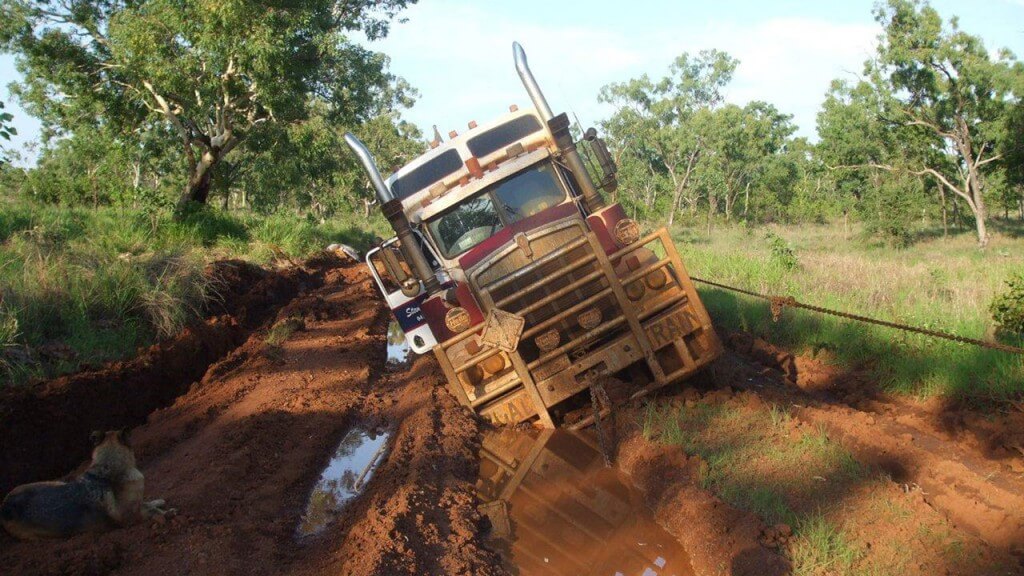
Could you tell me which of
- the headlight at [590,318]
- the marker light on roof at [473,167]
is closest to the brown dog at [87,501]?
the headlight at [590,318]

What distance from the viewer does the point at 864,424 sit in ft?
21.3

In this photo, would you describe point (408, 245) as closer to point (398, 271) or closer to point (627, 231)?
point (398, 271)

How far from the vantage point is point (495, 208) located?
843 cm

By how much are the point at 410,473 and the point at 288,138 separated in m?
13.6

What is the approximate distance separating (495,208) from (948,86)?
19920mm

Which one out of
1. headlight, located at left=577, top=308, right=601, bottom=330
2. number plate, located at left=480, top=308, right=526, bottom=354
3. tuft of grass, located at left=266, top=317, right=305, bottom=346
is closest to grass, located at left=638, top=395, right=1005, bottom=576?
headlight, located at left=577, top=308, right=601, bottom=330

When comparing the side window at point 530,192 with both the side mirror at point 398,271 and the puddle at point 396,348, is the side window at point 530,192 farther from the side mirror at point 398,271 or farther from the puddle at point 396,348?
the puddle at point 396,348

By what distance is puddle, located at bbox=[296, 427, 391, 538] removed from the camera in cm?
592

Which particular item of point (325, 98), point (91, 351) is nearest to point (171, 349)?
point (91, 351)

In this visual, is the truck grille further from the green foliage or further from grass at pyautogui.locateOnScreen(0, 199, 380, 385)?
the green foliage

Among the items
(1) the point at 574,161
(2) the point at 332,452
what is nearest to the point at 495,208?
(1) the point at 574,161

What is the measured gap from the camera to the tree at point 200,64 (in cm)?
1531

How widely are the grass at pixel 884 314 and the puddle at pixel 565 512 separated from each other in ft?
10.3

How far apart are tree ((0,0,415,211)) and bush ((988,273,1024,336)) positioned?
12.3 meters
